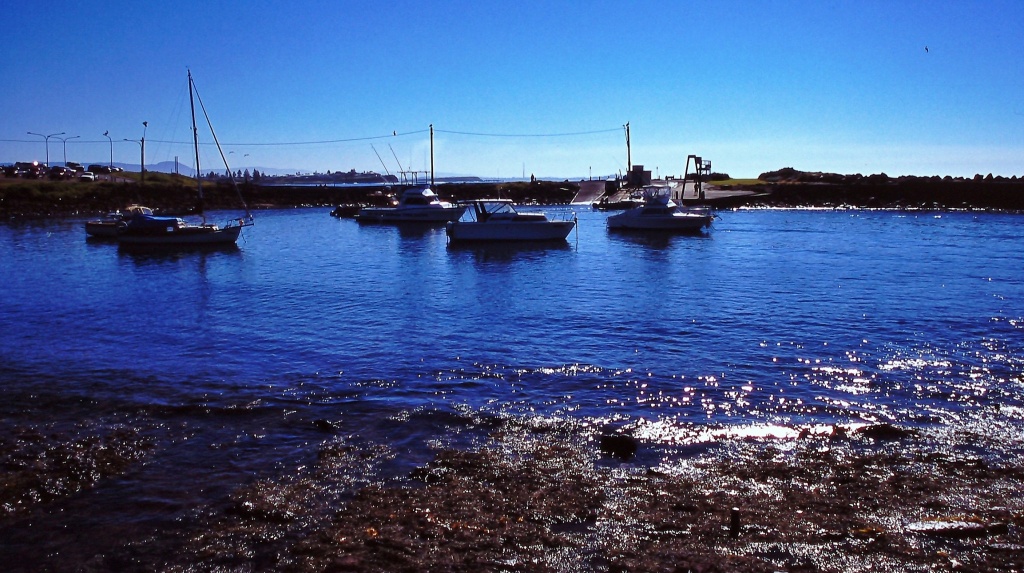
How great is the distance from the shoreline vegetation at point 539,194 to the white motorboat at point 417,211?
1925 centimetres

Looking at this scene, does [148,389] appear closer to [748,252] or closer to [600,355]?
[600,355]

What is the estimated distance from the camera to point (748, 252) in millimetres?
46750

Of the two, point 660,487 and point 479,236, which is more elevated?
point 479,236

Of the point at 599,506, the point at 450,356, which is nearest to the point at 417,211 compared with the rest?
the point at 450,356

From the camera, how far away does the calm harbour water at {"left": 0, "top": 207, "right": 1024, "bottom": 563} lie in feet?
39.1

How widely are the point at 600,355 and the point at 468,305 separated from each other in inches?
385

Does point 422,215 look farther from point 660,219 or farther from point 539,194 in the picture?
point 539,194

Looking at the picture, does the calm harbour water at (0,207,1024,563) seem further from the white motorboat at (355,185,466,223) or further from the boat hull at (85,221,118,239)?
the white motorboat at (355,185,466,223)

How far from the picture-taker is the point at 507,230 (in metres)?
51.6

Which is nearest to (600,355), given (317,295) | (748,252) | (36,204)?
(317,295)

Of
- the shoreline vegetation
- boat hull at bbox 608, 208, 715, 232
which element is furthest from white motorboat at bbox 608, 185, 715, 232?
the shoreline vegetation

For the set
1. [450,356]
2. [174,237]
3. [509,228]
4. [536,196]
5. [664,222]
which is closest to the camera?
[450,356]

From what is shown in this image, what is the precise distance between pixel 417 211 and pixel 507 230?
26.0 meters

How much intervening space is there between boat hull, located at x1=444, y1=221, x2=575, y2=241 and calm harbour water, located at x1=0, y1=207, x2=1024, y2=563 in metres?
11.3
